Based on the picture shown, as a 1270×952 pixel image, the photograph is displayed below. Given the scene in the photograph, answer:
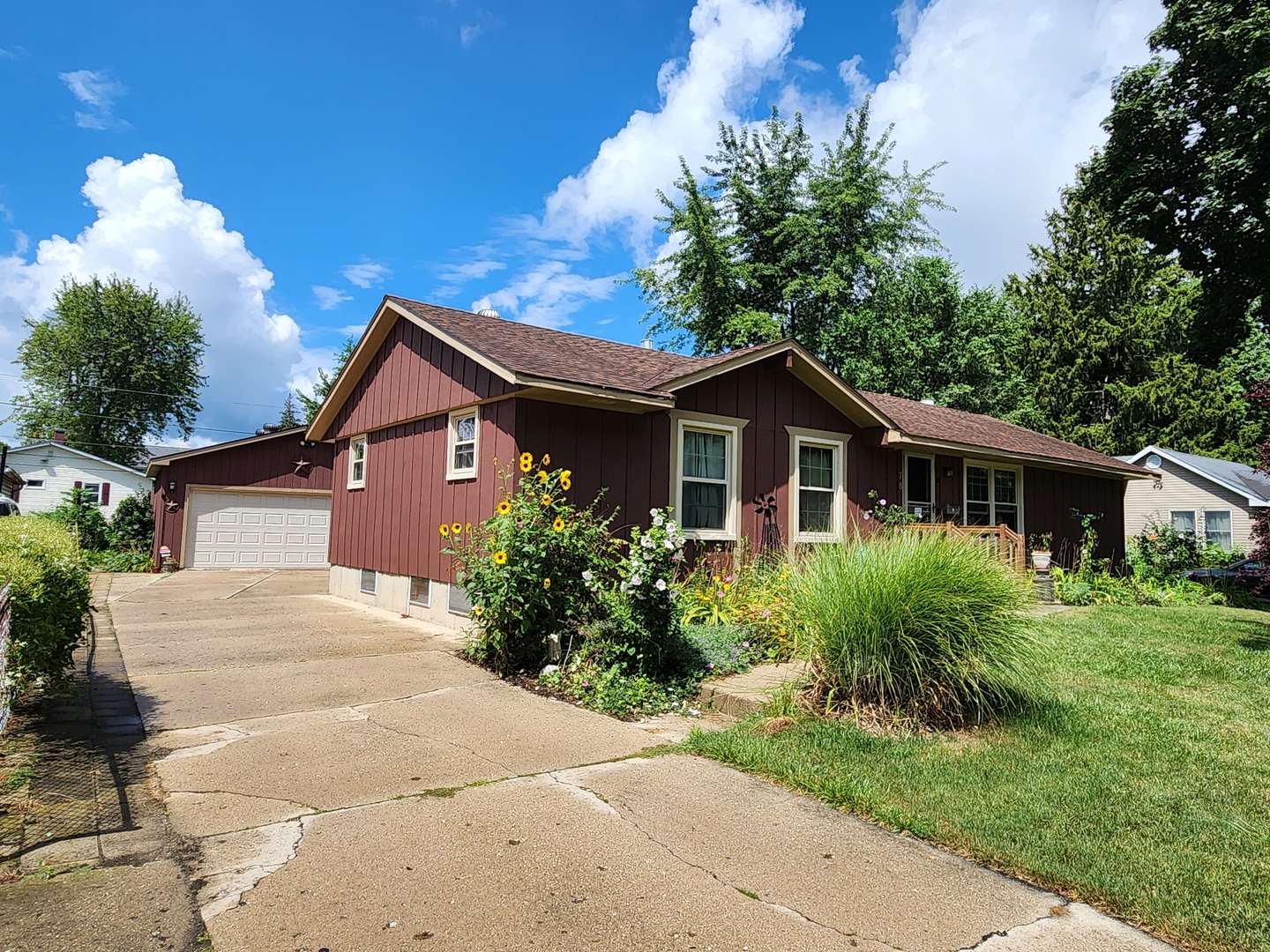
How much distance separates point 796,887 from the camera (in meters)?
2.97

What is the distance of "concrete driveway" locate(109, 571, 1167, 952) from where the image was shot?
8.61ft

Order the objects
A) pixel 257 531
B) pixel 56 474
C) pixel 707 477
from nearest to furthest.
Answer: pixel 707 477
pixel 257 531
pixel 56 474

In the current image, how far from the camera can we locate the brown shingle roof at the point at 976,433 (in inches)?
527

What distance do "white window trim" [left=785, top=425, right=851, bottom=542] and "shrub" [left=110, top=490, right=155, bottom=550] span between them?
19.8 m

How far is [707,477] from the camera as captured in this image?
10.2m

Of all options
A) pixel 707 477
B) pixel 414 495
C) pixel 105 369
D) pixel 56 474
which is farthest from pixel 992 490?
pixel 105 369

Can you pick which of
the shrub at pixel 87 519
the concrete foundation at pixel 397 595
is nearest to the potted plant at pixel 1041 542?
the concrete foundation at pixel 397 595

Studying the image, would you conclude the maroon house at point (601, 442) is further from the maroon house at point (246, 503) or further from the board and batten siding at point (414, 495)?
the maroon house at point (246, 503)

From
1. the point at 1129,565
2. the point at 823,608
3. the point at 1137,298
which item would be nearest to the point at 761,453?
the point at 823,608

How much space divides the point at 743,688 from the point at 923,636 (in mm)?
1531

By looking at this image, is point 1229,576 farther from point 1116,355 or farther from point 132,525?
point 132,525

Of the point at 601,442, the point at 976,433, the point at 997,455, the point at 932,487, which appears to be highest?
the point at 976,433

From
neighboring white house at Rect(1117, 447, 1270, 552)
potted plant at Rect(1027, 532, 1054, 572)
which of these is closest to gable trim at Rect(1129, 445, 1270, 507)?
neighboring white house at Rect(1117, 447, 1270, 552)

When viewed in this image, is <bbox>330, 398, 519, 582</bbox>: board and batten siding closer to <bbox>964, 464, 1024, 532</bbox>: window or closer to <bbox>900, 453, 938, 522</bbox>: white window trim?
<bbox>900, 453, 938, 522</bbox>: white window trim
